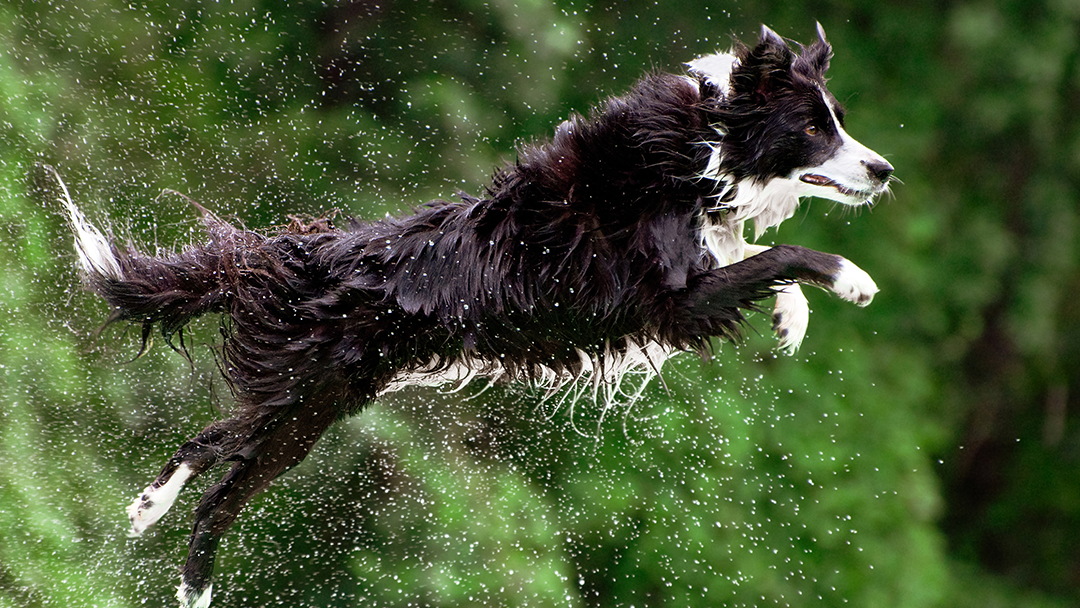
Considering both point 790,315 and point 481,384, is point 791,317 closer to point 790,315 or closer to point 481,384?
point 790,315

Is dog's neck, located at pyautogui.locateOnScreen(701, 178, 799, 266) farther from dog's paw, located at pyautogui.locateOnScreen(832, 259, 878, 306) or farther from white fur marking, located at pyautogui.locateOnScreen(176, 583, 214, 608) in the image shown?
white fur marking, located at pyautogui.locateOnScreen(176, 583, 214, 608)

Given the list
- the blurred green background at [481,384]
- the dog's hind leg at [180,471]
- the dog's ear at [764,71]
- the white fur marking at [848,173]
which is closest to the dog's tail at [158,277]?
the dog's hind leg at [180,471]

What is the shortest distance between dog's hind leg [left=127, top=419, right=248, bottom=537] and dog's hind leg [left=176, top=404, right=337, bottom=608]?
9 cm

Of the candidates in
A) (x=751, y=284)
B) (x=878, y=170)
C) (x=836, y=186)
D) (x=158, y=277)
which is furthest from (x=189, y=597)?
(x=878, y=170)

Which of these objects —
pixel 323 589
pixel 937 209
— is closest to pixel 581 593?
pixel 323 589

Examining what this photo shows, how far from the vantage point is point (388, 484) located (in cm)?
645

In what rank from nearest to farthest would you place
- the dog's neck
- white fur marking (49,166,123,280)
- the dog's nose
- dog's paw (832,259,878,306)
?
1. dog's paw (832,259,878,306)
2. the dog's nose
3. the dog's neck
4. white fur marking (49,166,123,280)

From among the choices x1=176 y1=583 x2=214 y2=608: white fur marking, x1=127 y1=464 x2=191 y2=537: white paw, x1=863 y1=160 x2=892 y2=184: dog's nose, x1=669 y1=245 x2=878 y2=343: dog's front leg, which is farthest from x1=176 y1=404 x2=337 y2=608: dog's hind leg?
x1=863 y1=160 x2=892 y2=184: dog's nose

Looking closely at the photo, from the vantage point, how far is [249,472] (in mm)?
4066

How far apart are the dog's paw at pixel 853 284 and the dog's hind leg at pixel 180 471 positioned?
7.80 ft

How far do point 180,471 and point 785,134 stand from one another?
2.69m

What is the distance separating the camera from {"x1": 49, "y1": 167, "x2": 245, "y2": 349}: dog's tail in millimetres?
4035

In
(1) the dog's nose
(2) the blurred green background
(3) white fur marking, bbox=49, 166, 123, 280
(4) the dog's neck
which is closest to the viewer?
(1) the dog's nose

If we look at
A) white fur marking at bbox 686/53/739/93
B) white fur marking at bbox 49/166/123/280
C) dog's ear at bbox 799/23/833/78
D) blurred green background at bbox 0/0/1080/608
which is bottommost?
blurred green background at bbox 0/0/1080/608
